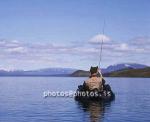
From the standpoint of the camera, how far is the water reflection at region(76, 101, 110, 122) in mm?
35500

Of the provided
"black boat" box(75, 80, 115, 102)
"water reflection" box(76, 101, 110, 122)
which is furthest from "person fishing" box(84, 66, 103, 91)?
"water reflection" box(76, 101, 110, 122)

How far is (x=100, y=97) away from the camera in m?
49.1

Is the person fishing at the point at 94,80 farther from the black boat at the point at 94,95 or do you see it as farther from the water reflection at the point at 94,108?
the water reflection at the point at 94,108

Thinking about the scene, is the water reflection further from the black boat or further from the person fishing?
the person fishing

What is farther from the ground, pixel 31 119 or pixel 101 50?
pixel 101 50

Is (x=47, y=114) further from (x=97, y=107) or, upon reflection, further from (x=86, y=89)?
(x=86, y=89)

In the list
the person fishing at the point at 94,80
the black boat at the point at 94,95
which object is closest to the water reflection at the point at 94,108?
the black boat at the point at 94,95

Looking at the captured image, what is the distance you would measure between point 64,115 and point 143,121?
7475 mm

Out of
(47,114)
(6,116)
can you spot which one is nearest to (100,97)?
(47,114)

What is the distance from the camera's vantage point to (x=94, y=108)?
4353cm

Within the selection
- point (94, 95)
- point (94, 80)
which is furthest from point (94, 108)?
point (94, 80)

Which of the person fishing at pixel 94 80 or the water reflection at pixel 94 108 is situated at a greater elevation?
the person fishing at pixel 94 80

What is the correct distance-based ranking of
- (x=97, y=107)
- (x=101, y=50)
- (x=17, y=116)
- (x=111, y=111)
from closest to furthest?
(x=17, y=116) → (x=111, y=111) → (x=97, y=107) → (x=101, y=50)

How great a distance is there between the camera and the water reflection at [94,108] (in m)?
35.5
